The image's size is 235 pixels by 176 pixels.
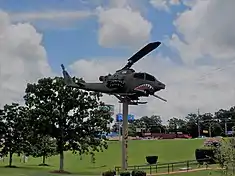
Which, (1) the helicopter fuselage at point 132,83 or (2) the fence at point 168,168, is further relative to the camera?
(2) the fence at point 168,168

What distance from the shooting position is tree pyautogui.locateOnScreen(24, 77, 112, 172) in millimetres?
53875

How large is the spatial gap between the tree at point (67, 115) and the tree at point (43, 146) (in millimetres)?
2912

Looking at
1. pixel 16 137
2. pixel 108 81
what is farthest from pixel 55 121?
pixel 108 81

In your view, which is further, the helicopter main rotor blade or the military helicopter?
the military helicopter

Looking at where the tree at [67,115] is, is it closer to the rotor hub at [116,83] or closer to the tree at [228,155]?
the rotor hub at [116,83]

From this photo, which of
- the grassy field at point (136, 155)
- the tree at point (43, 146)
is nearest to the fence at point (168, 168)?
the tree at point (43, 146)

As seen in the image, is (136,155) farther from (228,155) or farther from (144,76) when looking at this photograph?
(228,155)

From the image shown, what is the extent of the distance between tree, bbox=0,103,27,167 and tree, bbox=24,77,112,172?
494 cm

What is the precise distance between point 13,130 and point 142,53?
28755mm

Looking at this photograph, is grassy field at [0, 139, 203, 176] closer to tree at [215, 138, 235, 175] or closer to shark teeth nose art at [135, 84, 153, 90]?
shark teeth nose art at [135, 84, 153, 90]

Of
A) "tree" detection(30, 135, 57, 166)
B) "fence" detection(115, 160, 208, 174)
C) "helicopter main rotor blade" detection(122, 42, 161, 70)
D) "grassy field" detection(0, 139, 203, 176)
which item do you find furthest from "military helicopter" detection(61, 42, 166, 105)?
"grassy field" detection(0, 139, 203, 176)

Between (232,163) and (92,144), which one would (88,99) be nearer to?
(92,144)

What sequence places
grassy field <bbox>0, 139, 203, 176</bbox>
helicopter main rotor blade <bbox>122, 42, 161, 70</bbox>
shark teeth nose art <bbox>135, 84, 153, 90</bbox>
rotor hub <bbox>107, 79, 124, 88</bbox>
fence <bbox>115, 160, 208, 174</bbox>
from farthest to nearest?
grassy field <bbox>0, 139, 203, 176</bbox> → fence <bbox>115, 160, 208, 174</bbox> → rotor hub <bbox>107, 79, 124, 88</bbox> → shark teeth nose art <bbox>135, 84, 153, 90</bbox> → helicopter main rotor blade <bbox>122, 42, 161, 70</bbox>

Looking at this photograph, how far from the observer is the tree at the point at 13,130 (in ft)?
193
